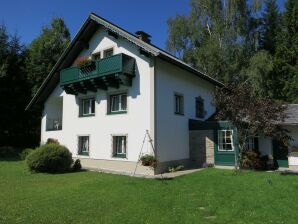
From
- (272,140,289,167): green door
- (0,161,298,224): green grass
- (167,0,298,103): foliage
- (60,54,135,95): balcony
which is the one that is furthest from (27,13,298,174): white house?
(167,0,298,103): foliage

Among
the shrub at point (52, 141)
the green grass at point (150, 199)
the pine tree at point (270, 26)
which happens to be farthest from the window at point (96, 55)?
the pine tree at point (270, 26)

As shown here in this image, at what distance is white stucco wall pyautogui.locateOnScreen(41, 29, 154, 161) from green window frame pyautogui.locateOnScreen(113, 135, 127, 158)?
0.32 metres

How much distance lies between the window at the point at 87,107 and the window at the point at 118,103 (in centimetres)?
206

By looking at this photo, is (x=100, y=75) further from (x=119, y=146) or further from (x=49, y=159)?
(x=49, y=159)

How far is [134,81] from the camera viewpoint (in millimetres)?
17750

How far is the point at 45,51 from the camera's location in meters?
37.2

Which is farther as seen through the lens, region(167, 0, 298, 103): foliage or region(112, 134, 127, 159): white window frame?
region(167, 0, 298, 103): foliage

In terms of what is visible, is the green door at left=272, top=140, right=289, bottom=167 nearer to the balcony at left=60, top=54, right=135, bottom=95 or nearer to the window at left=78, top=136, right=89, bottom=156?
the balcony at left=60, top=54, right=135, bottom=95

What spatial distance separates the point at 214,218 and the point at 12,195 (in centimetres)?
734

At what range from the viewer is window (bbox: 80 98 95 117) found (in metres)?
20.9

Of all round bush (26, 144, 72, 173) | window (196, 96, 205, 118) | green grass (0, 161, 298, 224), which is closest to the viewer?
green grass (0, 161, 298, 224)

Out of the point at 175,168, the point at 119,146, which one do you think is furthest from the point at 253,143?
the point at 119,146

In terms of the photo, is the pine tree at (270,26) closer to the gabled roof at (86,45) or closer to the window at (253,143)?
the gabled roof at (86,45)

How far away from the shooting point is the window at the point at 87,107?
2091 centimetres
